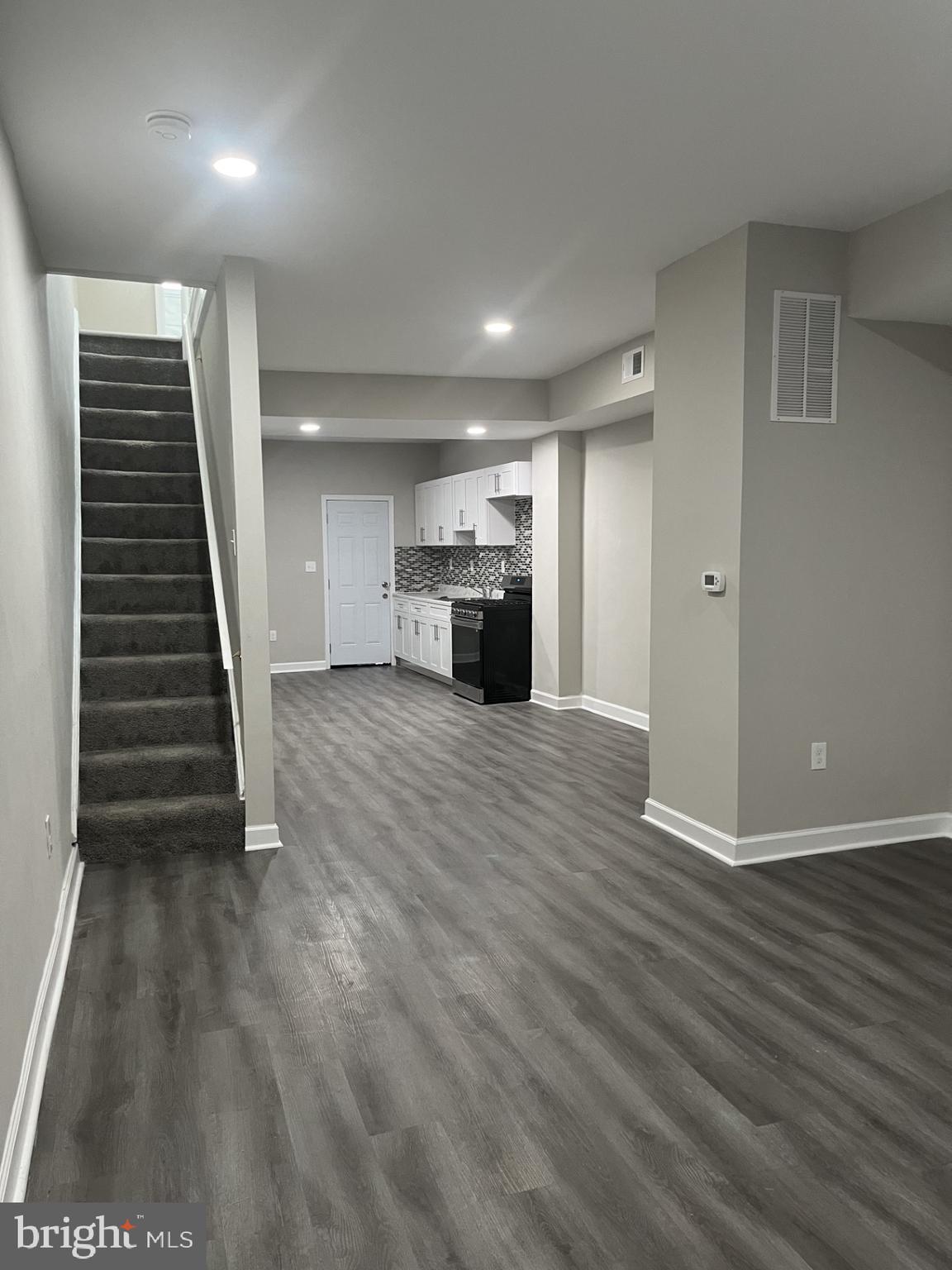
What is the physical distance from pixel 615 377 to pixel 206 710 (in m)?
3.42

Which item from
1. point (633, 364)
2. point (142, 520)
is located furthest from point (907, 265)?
point (142, 520)

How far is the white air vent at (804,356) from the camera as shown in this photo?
3.85 metres

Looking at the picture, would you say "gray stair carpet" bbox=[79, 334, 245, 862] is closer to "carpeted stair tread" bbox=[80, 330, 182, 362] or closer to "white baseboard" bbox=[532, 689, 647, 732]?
"carpeted stair tread" bbox=[80, 330, 182, 362]

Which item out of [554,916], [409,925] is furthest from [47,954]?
[554,916]

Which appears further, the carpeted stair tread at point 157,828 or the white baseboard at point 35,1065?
the carpeted stair tread at point 157,828

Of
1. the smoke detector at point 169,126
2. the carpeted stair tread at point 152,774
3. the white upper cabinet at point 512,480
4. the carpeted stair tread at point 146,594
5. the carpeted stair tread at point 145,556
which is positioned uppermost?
the smoke detector at point 169,126

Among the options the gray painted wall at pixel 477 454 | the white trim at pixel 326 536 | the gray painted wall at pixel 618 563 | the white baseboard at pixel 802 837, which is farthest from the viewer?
the white trim at pixel 326 536

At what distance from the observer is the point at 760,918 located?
11.2 feet

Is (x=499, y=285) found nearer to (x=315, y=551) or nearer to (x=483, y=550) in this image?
(x=483, y=550)

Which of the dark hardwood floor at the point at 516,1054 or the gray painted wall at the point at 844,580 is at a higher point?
the gray painted wall at the point at 844,580

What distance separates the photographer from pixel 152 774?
14.7 feet

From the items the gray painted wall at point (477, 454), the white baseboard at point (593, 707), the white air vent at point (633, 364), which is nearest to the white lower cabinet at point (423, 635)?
the white baseboard at point (593, 707)

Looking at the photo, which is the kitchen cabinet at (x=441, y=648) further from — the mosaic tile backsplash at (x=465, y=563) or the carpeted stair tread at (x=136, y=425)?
the carpeted stair tread at (x=136, y=425)

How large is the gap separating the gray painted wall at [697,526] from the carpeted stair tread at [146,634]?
262 cm
